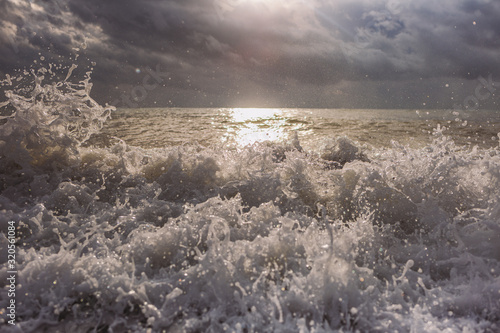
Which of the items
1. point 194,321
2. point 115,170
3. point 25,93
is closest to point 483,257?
point 194,321

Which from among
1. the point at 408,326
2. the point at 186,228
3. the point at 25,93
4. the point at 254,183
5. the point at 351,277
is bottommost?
the point at 408,326

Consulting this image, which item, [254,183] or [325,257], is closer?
[325,257]

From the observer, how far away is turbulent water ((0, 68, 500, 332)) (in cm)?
212

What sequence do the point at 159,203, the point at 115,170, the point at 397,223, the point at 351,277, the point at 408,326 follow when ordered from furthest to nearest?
the point at 115,170 < the point at 159,203 < the point at 397,223 < the point at 351,277 < the point at 408,326

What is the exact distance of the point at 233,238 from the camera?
307 centimetres

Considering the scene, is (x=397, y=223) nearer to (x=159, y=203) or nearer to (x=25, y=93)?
(x=159, y=203)

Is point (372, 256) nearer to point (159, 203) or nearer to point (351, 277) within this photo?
point (351, 277)

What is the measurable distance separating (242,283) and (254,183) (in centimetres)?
228

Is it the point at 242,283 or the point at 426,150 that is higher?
the point at 426,150

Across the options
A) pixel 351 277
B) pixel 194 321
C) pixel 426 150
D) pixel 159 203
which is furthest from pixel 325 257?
pixel 426 150

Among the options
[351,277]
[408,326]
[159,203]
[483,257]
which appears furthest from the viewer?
[159,203]

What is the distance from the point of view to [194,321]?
6.73ft

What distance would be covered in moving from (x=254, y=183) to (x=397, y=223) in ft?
6.53

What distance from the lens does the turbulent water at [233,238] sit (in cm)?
212
